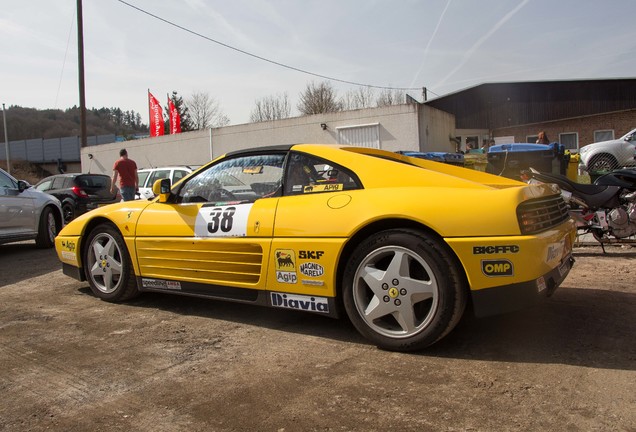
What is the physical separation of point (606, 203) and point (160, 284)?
5162 millimetres

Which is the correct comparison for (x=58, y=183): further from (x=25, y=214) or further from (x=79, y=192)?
(x=25, y=214)

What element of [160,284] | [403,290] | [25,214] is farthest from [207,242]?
[25,214]

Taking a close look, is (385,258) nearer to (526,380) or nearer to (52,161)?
(526,380)

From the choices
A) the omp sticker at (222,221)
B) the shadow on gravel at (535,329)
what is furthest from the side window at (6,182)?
the omp sticker at (222,221)

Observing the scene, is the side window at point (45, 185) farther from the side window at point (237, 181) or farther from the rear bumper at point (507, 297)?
the rear bumper at point (507, 297)

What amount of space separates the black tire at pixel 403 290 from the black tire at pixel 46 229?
7.10 m

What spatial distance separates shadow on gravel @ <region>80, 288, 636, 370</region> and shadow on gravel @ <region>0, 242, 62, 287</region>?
8.57ft

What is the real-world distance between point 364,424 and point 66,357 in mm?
2159

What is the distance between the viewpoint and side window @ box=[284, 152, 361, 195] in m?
3.32

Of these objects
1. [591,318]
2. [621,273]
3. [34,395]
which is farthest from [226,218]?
[621,273]

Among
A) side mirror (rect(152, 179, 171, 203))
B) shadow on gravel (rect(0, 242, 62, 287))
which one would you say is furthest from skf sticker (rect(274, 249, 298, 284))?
shadow on gravel (rect(0, 242, 62, 287))

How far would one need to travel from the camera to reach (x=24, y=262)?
7078 millimetres

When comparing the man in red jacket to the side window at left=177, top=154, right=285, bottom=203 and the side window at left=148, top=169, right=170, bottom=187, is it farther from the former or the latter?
the side window at left=177, top=154, right=285, bottom=203

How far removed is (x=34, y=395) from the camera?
263 cm
